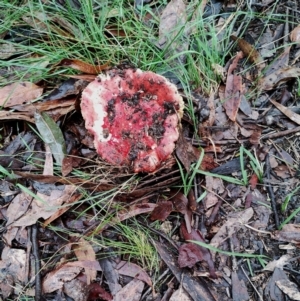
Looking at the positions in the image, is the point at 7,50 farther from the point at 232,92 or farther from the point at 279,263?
the point at 279,263

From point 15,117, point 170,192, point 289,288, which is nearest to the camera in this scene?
point 289,288

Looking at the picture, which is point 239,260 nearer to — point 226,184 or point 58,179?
point 226,184

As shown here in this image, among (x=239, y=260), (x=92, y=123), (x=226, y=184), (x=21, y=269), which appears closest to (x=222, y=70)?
(x=226, y=184)

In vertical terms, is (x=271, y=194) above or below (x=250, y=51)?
below

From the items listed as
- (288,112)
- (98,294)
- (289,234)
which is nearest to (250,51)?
(288,112)

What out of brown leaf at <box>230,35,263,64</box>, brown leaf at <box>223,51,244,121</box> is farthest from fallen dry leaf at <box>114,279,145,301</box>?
brown leaf at <box>230,35,263,64</box>

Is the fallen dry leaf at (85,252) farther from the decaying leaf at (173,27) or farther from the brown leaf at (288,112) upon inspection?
the brown leaf at (288,112)

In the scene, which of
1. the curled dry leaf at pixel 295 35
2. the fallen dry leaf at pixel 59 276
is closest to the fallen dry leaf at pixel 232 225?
the fallen dry leaf at pixel 59 276
